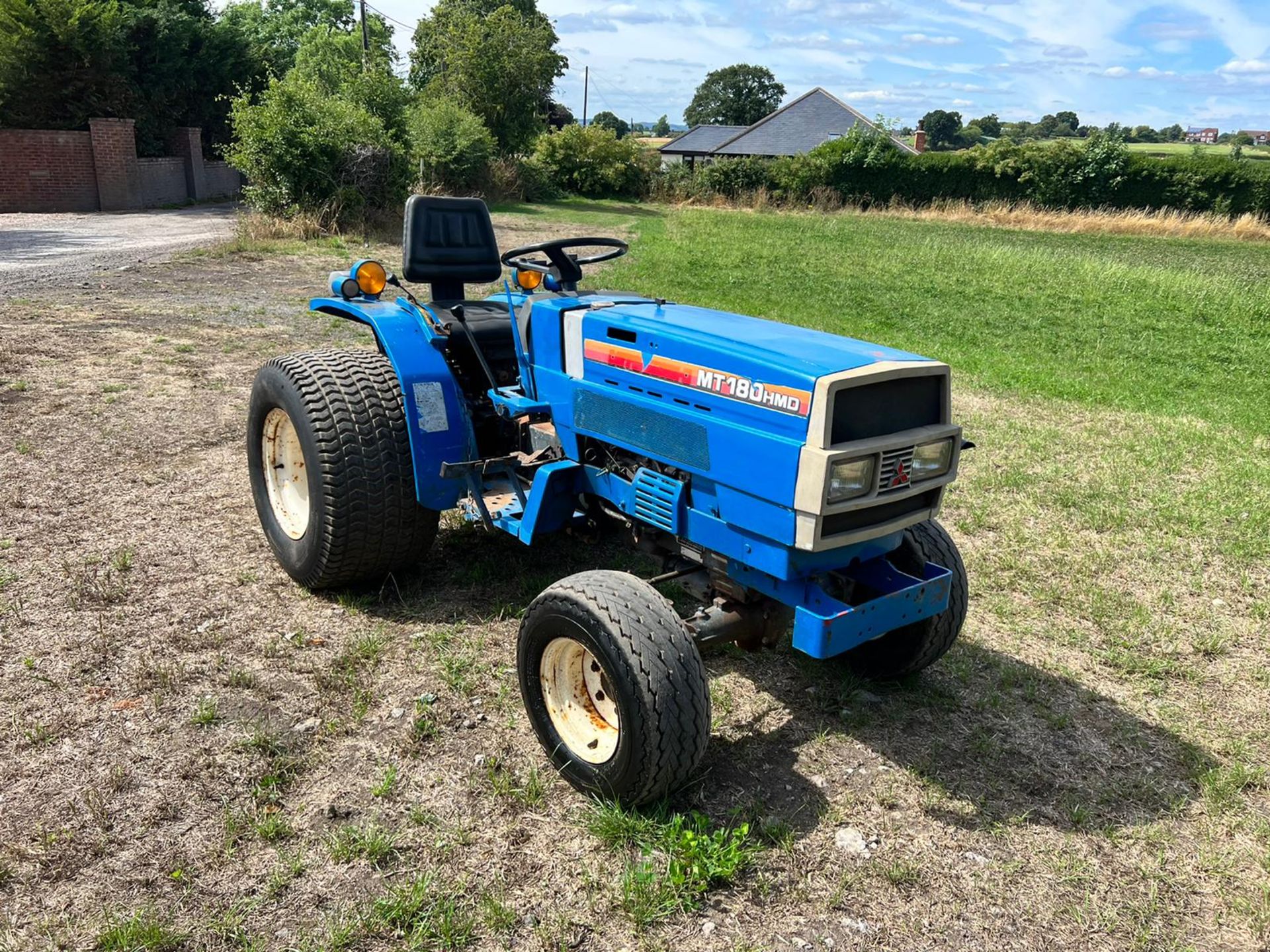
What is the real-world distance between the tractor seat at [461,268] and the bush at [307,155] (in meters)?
13.1

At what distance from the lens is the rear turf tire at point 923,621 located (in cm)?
349

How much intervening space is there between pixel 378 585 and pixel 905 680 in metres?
2.38

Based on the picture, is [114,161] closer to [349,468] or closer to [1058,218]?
[349,468]

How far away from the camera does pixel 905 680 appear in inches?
148

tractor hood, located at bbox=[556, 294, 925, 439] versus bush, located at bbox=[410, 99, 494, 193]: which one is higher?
bush, located at bbox=[410, 99, 494, 193]

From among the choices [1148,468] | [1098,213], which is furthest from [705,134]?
[1148,468]

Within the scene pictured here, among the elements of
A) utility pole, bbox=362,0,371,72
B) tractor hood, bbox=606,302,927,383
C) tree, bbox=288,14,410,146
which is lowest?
tractor hood, bbox=606,302,927,383

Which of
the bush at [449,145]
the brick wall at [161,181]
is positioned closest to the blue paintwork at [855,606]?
the bush at [449,145]

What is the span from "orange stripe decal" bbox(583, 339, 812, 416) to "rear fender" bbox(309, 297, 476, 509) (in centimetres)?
78

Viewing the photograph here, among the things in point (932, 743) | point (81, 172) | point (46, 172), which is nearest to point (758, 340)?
point (932, 743)

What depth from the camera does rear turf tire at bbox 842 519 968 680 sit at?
349cm

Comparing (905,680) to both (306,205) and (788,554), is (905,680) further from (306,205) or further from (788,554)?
(306,205)

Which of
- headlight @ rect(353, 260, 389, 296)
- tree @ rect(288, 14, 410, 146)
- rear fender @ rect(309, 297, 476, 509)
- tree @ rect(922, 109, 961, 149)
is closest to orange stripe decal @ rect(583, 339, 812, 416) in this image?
rear fender @ rect(309, 297, 476, 509)

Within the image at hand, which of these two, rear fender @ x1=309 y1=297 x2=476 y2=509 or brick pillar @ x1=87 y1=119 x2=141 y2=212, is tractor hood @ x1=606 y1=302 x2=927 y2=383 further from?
brick pillar @ x1=87 y1=119 x2=141 y2=212
